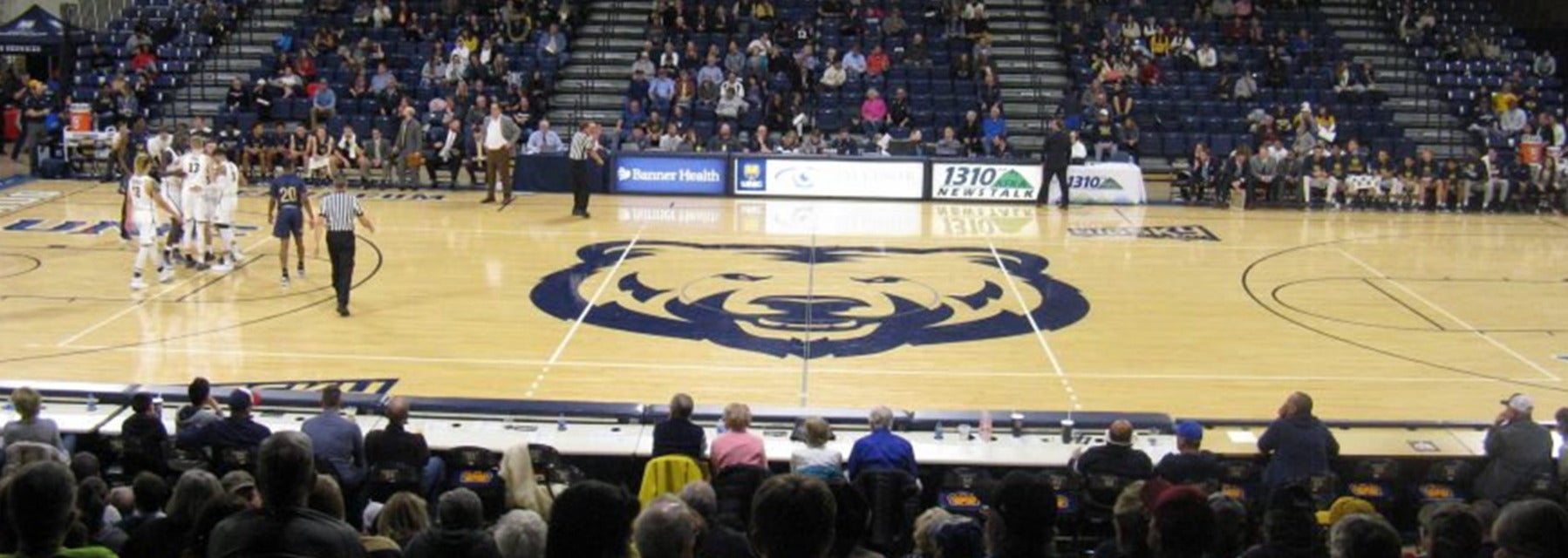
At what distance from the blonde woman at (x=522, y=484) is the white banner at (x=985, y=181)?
19.9 metres

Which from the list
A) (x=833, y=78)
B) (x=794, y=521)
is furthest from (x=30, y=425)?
(x=833, y=78)

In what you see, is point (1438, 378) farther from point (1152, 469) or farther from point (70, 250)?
point (70, 250)

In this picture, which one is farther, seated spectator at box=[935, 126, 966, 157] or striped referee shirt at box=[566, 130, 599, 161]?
seated spectator at box=[935, 126, 966, 157]

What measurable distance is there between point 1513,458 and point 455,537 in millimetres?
7042

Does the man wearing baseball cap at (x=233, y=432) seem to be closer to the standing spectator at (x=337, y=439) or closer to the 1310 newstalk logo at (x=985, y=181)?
the standing spectator at (x=337, y=439)

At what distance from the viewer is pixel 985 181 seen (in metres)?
28.7

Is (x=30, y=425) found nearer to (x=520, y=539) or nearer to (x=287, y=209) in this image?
(x=520, y=539)

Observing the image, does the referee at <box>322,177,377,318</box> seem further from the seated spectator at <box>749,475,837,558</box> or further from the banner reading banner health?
the seated spectator at <box>749,475,837,558</box>

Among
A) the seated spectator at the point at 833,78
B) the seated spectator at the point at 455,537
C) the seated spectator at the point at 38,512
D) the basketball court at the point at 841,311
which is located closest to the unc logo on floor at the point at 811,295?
the basketball court at the point at 841,311

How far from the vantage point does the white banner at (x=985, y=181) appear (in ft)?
94.0

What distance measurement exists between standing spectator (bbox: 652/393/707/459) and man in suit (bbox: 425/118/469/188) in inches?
783

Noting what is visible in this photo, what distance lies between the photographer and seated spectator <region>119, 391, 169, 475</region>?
9.95 metres

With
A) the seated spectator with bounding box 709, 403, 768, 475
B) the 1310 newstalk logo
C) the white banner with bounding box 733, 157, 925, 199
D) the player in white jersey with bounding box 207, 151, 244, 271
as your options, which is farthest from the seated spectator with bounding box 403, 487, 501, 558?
the 1310 newstalk logo

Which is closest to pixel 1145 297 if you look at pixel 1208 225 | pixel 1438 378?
pixel 1438 378
